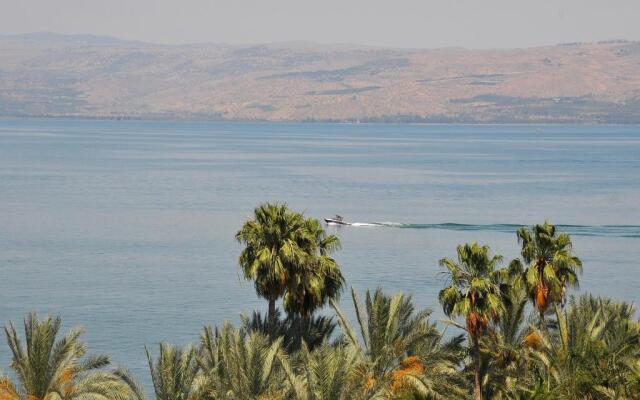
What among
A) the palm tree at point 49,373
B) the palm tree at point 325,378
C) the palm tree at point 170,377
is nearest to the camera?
the palm tree at point 325,378

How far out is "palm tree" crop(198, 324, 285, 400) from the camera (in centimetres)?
2978

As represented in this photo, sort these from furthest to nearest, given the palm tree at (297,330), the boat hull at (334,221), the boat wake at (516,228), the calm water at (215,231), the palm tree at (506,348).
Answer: the boat hull at (334,221), the boat wake at (516,228), the calm water at (215,231), the palm tree at (506,348), the palm tree at (297,330)

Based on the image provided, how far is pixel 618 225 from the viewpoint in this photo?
378 feet

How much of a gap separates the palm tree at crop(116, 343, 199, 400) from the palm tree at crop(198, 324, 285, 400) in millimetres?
468

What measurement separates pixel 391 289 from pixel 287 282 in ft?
129

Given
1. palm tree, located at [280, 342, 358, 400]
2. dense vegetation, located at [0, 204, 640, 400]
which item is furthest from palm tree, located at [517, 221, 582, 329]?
palm tree, located at [280, 342, 358, 400]

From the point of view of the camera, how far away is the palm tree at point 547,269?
37.4 m

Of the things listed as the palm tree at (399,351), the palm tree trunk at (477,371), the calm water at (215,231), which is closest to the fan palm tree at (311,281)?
the palm tree at (399,351)

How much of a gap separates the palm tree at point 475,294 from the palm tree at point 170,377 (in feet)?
23.4

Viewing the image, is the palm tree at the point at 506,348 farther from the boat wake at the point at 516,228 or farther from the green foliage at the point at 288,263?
the boat wake at the point at 516,228

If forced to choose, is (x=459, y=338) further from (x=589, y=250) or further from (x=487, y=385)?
(x=589, y=250)

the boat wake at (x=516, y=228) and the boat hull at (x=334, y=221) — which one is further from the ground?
the boat hull at (x=334, y=221)

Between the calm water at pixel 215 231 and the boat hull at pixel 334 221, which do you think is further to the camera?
the boat hull at pixel 334 221

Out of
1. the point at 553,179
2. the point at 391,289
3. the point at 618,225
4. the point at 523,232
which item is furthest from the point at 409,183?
the point at 523,232
